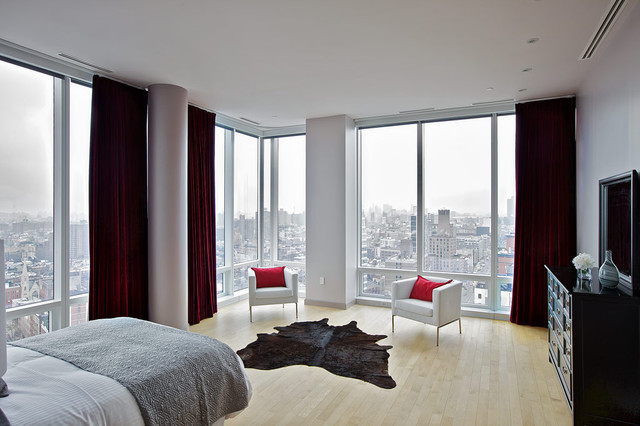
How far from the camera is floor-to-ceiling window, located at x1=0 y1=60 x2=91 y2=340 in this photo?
3.39 m

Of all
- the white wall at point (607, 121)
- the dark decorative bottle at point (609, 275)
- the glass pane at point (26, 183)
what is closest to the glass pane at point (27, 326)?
the glass pane at point (26, 183)

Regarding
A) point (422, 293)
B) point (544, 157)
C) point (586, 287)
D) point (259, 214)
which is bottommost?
point (422, 293)

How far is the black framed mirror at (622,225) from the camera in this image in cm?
250

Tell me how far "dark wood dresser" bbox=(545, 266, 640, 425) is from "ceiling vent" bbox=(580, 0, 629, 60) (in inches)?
80.7


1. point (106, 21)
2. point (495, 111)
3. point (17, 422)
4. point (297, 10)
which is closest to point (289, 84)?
point (297, 10)

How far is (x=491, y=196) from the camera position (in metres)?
5.26

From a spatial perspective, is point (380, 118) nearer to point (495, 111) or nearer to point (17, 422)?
point (495, 111)

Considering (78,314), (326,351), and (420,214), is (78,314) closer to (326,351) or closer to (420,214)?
(326,351)

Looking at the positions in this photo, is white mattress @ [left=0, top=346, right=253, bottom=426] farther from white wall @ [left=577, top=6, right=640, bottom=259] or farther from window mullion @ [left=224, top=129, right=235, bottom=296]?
window mullion @ [left=224, top=129, right=235, bottom=296]

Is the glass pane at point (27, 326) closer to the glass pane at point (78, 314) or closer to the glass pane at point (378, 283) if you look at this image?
the glass pane at point (78, 314)

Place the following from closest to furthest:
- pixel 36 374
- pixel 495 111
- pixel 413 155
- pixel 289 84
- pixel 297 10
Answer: pixel 36 374
pixel 297 10
pixel 289 84
pixel 495 111
pixel 413 155

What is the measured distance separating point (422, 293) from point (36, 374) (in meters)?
3.88

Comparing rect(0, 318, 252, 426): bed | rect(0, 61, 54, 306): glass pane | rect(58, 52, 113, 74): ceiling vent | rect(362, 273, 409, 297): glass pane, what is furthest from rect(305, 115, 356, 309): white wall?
rect(0, 61, 54, 306): glass pane

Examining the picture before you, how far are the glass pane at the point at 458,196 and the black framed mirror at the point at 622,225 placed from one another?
2.02 metres
